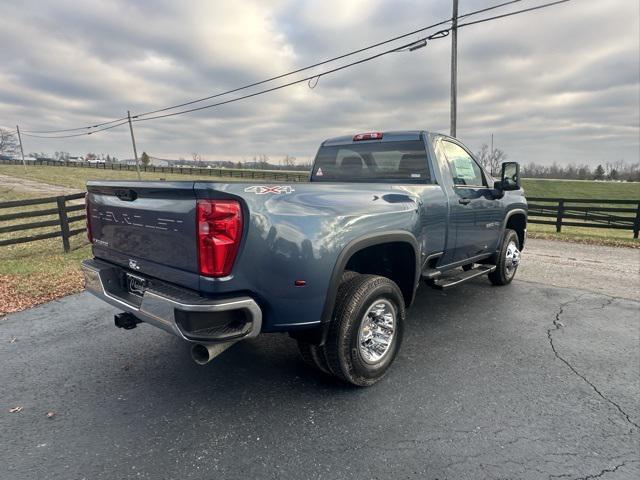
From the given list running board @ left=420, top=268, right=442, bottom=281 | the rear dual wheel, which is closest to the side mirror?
running board @ left=420, top=268, right=442, bottom=281

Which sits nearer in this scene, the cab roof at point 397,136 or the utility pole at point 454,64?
the cab roof at point 397,136

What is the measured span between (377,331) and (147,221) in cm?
188

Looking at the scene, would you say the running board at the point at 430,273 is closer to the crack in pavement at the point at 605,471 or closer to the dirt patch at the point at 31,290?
the crack in pavement at the point at 605,471

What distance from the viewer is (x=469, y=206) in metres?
4.24

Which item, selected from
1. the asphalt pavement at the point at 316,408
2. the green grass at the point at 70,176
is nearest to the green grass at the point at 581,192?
the green grass at the point at 70,176

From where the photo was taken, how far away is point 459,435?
2.43 meters

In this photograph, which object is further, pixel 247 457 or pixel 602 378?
pixel 602 378

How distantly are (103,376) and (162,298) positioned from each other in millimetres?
1396

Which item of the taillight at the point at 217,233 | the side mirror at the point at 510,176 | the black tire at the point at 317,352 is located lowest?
the black tire at the point at 317,352

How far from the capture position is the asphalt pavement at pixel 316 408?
7.18 feet

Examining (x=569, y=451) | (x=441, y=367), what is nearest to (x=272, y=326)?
(x=441, y=367)

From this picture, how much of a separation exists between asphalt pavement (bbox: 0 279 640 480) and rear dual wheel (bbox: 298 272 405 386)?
0.19 meters

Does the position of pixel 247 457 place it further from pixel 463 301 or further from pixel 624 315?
pixel 624 315

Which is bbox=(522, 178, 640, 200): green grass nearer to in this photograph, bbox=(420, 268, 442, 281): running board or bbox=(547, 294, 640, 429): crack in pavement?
bbox=(547, 294, 640, 429): crack in pavement
